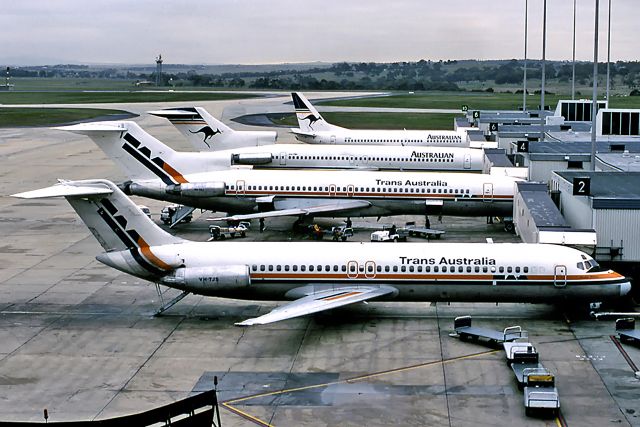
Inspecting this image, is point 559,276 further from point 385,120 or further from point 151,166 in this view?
point 385,120

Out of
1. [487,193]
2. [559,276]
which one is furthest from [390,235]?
[559,276]

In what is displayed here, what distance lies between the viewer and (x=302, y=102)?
296 ft

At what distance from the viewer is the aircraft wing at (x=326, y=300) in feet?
111

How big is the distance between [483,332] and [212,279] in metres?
10.6

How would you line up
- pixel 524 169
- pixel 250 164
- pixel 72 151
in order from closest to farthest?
pixel 524 169
pixel 250 164
pixel 72 151

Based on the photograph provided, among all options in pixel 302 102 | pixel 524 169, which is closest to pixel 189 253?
pixel 524 169

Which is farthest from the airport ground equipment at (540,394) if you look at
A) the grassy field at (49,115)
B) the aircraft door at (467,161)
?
the grassy field at (49,115)

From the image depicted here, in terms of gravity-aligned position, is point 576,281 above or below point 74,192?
below

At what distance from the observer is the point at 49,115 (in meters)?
150

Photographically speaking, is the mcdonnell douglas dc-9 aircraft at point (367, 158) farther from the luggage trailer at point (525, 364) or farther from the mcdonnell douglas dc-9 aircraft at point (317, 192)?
the luggage trailer at point (525, 364)

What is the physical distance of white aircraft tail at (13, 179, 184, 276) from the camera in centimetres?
3616

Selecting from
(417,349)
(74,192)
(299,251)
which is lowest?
(417,349)

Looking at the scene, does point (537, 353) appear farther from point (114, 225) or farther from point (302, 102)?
point (302, 102)

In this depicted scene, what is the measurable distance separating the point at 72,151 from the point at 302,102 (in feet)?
92.1
